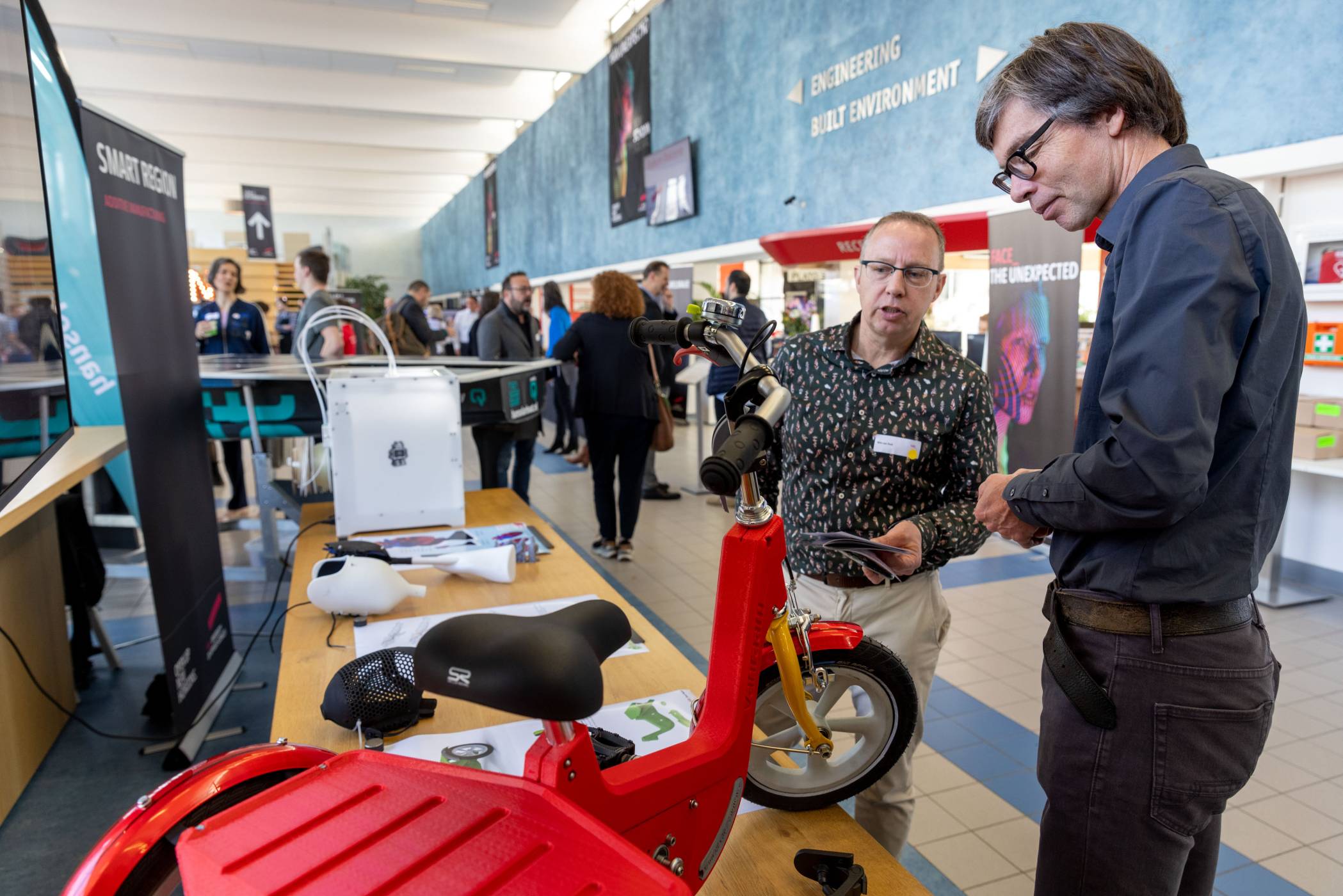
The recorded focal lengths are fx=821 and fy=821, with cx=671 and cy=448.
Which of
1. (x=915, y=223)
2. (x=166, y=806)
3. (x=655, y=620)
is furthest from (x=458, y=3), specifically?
(x=166, y=806)

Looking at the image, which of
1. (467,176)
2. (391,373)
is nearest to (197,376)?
(391,373)

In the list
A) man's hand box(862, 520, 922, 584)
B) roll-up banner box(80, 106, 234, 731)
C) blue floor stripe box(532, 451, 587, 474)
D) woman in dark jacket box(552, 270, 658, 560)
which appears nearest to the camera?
man's hand box(862, 520, 922, 584)

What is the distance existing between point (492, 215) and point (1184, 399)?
20.2 metres

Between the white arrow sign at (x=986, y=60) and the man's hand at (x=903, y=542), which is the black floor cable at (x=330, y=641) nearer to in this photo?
the man's hand at (x=903, y=542)

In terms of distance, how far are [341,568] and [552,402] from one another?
318 inches

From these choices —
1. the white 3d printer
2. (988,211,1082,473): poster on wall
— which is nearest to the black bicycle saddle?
the white 3d printer

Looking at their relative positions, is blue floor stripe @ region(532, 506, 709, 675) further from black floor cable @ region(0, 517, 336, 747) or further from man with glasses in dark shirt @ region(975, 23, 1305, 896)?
man with glasses in dark shirt @ region(975, 23, 1305, 896)

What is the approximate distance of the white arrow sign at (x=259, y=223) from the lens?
17.7m

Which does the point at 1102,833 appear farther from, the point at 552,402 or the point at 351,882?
the point at 552,402

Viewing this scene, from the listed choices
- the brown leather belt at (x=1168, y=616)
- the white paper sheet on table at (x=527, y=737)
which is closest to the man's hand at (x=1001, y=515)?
the brown leather belt at (x=1168, y=616)

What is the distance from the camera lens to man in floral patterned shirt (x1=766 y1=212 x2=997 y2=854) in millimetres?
1609

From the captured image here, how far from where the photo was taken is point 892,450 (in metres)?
1.61

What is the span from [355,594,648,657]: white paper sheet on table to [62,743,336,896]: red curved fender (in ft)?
1.53

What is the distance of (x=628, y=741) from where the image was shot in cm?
108
